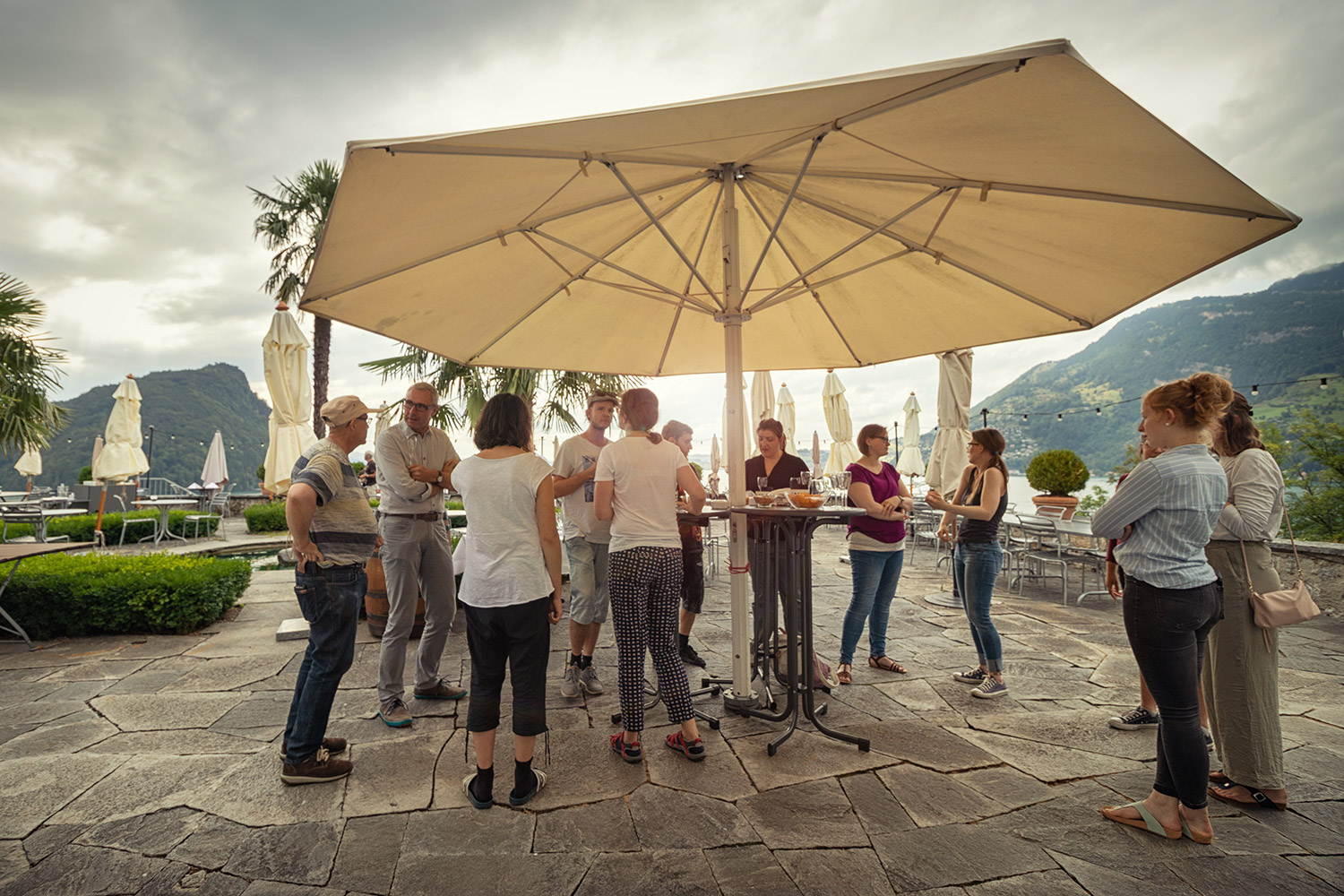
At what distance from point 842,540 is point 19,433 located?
47.0 ft

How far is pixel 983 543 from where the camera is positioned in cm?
371

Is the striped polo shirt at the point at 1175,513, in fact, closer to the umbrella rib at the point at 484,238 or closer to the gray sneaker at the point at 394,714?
the umbrella rib at the point at 484,238

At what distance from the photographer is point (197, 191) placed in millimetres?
8461

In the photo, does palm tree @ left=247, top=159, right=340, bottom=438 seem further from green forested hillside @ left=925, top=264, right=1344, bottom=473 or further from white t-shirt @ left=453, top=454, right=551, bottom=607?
green forested hillside @ left=925, top=264, right=1344, bottom=473

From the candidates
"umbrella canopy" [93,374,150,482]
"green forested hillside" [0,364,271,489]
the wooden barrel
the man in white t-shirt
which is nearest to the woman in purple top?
the man in white t-shirt

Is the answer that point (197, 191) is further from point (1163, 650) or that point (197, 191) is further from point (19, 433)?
point (1163, 650)

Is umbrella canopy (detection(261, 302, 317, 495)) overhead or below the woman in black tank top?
overhead

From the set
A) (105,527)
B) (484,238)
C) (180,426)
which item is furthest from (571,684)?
(180,426)

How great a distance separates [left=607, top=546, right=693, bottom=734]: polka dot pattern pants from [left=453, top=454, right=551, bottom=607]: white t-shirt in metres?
0.46

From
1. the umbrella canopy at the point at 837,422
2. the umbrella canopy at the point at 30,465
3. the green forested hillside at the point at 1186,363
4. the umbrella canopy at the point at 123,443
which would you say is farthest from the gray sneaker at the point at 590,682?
the green forested hillside at the point at 1186,363

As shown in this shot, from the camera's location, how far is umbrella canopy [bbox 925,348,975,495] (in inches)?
284

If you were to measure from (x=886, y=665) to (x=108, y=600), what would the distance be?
21.0 feet

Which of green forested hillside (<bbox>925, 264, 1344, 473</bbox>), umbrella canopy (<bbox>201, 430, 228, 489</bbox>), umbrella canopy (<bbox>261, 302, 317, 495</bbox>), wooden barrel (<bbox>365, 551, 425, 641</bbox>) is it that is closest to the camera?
wooden barrel (<bbox>365, 551, 425, 641</bbox>)

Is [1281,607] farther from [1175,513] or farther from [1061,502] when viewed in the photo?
[1061,502]
